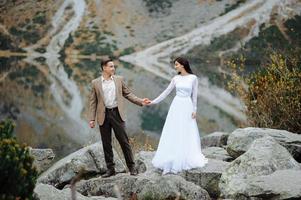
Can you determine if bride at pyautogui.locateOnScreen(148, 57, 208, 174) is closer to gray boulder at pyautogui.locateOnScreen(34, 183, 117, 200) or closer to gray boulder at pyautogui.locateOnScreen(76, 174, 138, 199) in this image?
gray boulder at pyautogui.locateOnScreen(76, 174, 138, 199)

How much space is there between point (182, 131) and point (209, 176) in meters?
0.81

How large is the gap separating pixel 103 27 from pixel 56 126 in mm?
28803

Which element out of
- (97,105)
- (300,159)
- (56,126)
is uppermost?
(97,105)

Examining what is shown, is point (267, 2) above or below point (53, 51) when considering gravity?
above

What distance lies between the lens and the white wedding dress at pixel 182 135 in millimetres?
8539

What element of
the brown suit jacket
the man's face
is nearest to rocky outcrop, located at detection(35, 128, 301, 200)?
the brown suit jacket

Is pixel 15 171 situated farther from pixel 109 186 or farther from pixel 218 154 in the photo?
pixel 218 154

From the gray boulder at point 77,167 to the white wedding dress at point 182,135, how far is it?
0.97m

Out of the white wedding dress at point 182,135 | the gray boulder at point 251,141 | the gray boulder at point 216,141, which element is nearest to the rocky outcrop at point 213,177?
the gray boulder at point 251,141

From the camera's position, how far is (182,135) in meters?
8.63

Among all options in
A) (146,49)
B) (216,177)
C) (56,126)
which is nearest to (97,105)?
(216,177)

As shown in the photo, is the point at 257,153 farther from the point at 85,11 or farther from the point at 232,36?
the point at 85,11

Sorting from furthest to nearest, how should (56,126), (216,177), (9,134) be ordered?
1. (56,126)
2. (216,177)
3. (9,134)

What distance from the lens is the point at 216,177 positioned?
816 cm
